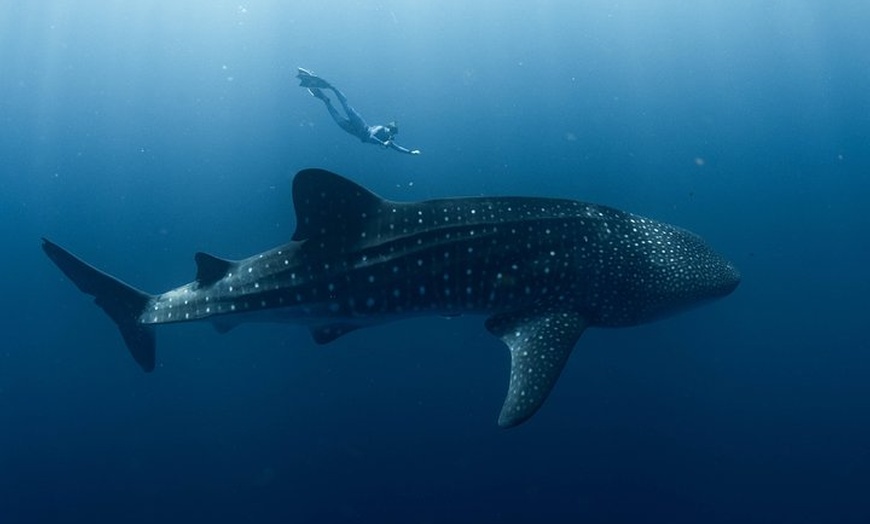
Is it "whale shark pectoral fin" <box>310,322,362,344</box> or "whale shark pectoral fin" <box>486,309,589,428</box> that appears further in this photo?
"whale shark pectoral fin" <box>310,322,362,344</box>

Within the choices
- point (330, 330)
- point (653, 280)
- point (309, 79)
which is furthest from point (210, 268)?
point (309, 79)

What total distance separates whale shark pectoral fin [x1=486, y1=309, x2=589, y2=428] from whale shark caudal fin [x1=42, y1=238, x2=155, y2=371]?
4.56 meters

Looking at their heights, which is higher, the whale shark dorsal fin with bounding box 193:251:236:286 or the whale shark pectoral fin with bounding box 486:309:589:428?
the whale shark dorsal fin with bounding box 193:251:236:286

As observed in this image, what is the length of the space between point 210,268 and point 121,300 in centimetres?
150

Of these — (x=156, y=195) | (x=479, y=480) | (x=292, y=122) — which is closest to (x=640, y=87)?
(x=292, y=122)

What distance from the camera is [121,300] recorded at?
7371 millimetres

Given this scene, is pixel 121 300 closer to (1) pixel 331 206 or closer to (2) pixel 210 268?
(2) pixel 210 268

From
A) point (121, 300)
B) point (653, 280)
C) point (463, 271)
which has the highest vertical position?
point (463, 271)

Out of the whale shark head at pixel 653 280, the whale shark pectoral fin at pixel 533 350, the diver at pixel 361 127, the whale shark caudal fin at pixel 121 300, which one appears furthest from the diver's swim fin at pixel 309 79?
the whale shark pectoral fin at pixel 533 350

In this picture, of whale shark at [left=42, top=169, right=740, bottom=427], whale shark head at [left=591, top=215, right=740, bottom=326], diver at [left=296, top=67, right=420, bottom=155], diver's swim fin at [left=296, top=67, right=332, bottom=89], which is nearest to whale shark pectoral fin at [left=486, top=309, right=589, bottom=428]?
whale shark at [left=42, top=169, right=740, bottom=427]

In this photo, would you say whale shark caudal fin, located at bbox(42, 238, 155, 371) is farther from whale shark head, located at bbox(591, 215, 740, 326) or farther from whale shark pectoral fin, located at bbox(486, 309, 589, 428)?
whale shark head, located at bbox(591, 215, 740, 326)

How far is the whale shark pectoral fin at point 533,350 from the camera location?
5434 mm

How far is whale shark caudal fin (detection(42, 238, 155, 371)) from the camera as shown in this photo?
23.7 ft

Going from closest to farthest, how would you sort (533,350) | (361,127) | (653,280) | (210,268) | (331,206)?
1. (533,350)
2. (331,206)
3. (653,280)
4. (210,268)
5. (361,127)
